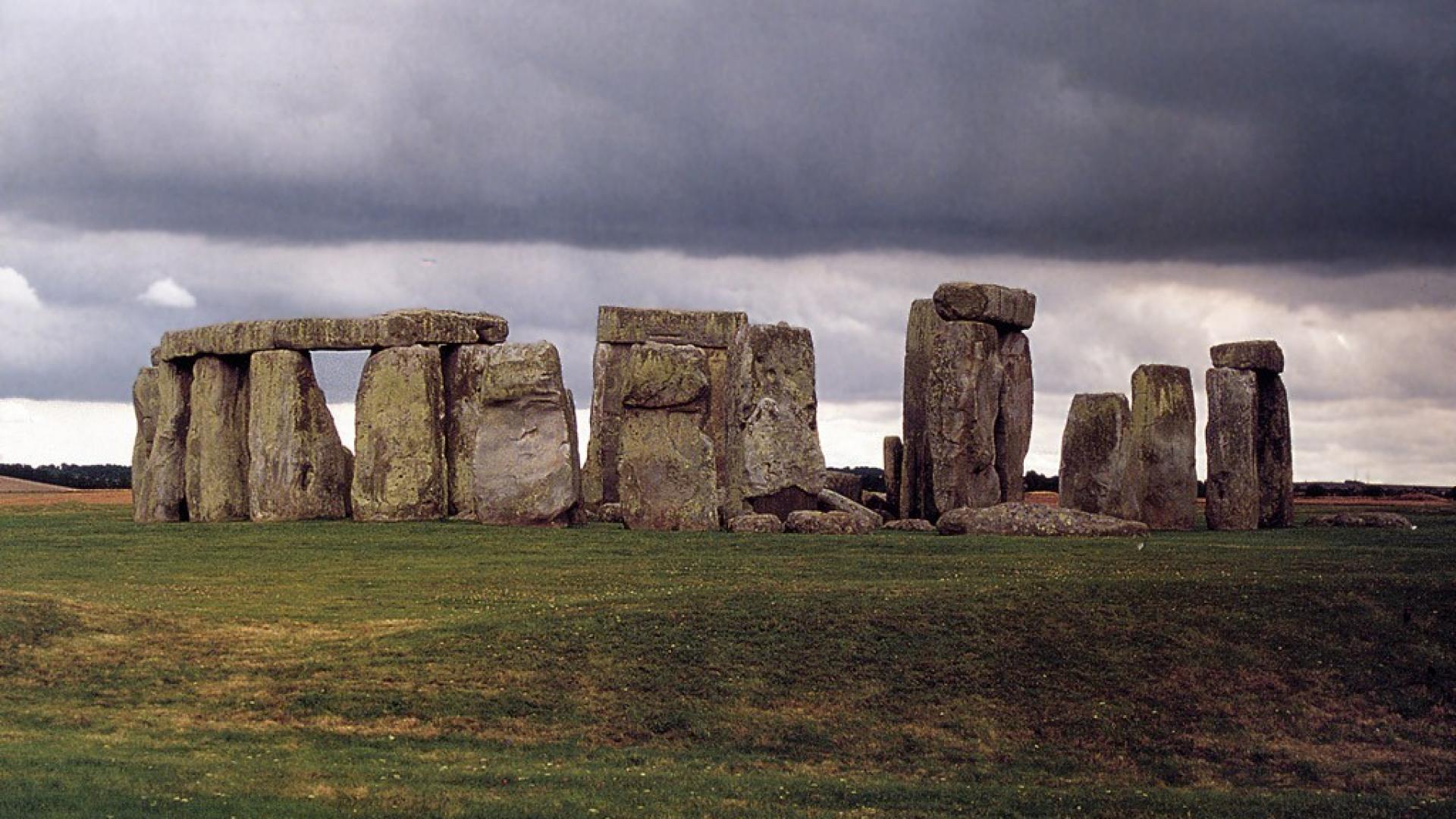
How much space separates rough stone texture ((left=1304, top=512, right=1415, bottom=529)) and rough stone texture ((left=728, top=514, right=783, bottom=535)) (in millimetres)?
10613

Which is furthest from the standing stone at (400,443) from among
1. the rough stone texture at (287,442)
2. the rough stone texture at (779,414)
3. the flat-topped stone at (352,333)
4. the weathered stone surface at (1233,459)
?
the weathered stone surface at (1233,459)

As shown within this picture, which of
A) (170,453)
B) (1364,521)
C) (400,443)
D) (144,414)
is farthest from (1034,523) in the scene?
(144,414)

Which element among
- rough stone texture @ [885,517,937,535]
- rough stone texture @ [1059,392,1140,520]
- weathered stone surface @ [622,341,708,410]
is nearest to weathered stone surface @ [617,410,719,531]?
weathered stone surface @ [622,341,708,410]

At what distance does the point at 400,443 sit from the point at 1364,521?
59.5 ft

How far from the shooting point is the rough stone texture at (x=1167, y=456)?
34438 millimetres

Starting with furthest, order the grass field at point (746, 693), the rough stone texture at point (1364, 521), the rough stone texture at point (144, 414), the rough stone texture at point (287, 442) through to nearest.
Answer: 1. the rough stone texture at point (144, 414)
2. the rough stone texture at point (287, 442)
3. the rough stone texture at point (1364, 521)
4. the grass field at point (746, 693)

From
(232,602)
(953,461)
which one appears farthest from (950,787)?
(953,461)

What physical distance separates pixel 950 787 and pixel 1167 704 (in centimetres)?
350

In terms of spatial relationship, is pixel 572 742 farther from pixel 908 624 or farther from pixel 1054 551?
pixel 1054 551

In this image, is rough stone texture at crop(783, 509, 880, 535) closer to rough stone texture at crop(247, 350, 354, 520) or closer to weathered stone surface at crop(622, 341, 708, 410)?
weathered stone surface at crop(622, 341, 708, 410)

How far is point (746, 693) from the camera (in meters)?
18.4

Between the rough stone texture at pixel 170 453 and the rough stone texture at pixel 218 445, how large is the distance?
63cm

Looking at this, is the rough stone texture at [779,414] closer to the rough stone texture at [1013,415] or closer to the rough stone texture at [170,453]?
the rough stone texture at [1013,415]

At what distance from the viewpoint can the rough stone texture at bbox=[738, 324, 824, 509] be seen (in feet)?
107
